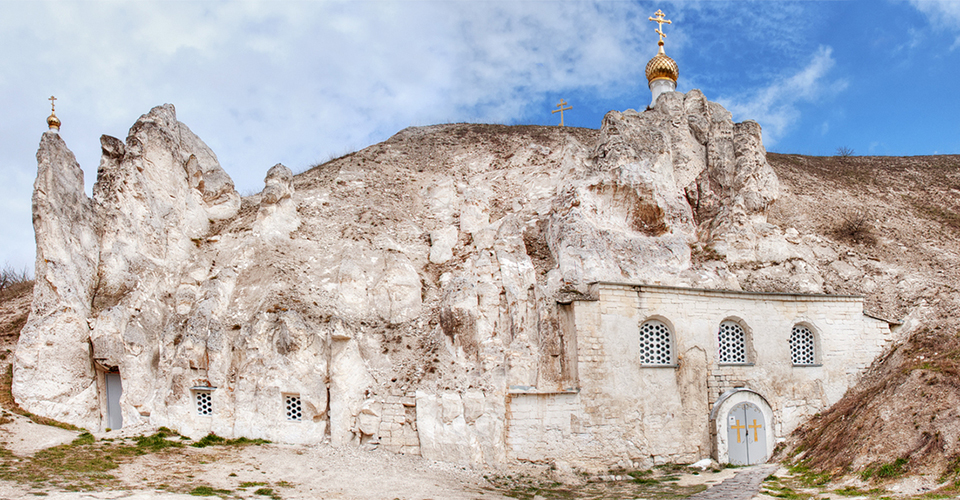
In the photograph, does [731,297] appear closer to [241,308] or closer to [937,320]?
[937,320]

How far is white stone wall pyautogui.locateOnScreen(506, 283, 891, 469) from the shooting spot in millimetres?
15992

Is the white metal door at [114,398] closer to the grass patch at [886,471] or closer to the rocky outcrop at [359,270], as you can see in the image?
the rocky outcrop at [359,270]

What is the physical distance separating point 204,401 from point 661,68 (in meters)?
20.5

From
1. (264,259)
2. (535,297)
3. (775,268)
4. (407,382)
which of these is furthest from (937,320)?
(264,259)

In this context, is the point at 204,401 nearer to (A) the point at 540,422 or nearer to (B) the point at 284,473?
(B) the point at 284,473

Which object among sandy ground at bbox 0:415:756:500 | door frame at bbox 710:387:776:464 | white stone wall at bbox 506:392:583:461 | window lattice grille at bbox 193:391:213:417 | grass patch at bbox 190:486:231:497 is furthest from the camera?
door frame at bbox 710:387:776:464

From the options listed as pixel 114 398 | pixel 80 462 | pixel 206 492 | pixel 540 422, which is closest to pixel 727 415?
pixel 540 422

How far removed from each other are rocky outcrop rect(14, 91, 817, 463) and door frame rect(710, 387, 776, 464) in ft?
12.1

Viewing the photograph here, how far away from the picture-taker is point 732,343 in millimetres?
18203

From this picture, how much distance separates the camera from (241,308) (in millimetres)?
17781

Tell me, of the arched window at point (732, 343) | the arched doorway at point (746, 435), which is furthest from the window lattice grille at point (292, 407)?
the arched window at point (732, 343)

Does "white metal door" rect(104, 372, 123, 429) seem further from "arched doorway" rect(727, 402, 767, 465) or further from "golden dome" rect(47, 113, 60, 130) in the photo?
"arched doorway" rect(727, 402, 767, 465)

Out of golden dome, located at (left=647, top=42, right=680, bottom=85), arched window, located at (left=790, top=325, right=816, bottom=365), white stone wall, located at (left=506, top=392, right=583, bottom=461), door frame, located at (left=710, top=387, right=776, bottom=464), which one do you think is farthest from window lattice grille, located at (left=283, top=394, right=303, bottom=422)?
golden dome, located at (left=647, top=42, right=680, bottom=85)

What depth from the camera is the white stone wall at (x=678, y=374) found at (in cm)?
1599
